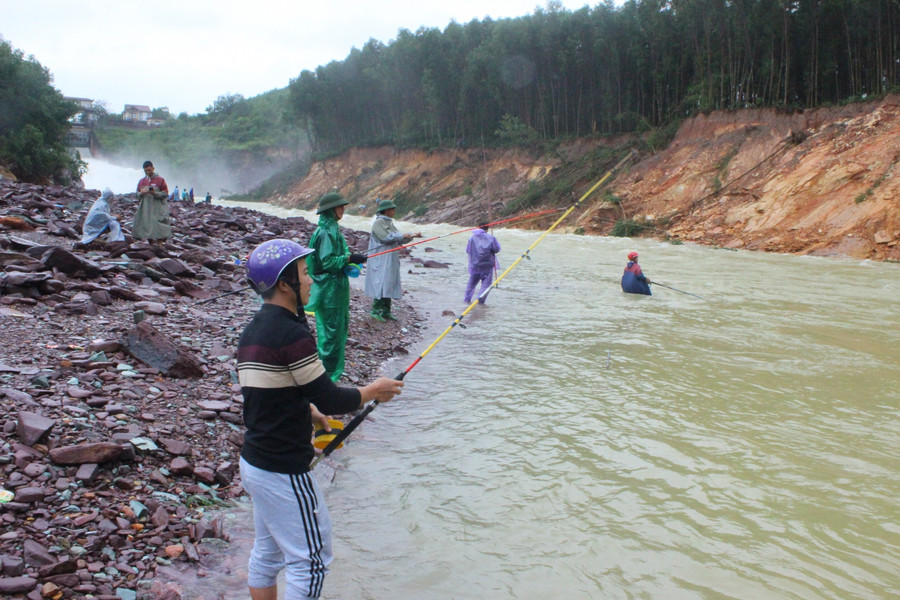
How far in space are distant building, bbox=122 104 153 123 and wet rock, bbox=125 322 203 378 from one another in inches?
4819

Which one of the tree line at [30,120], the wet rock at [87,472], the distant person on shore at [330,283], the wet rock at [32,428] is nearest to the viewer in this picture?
the wet rock at [87,472]

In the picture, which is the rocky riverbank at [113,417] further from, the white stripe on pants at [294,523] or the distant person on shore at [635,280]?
the distant person on shore at [635,280]

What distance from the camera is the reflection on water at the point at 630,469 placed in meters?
3.74

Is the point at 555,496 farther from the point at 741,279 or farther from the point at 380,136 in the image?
the point at 380,136

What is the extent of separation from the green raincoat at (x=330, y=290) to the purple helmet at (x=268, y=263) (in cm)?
305

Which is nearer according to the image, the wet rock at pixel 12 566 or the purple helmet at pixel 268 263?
the purple helmet at pixel 268 263

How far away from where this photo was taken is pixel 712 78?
3025cm

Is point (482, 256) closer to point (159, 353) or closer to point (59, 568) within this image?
point (159, 353)

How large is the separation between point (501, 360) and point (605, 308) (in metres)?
4.36

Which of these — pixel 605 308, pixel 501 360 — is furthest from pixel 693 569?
pixel 605 308

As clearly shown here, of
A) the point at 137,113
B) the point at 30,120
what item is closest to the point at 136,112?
the point at 137,113

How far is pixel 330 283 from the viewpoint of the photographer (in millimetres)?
5820

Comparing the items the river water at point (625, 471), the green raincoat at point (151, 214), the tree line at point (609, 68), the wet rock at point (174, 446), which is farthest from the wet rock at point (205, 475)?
the tree line at point (609, 68)

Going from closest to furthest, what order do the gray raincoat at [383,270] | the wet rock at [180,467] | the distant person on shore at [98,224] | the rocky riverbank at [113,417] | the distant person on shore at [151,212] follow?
the rocky riverbank at [113,417] < the wet rock at [180,467] < the gray raincoat at [383,270] < the distant person on shore at [98,224] < the distant person on shore at [151,212]
